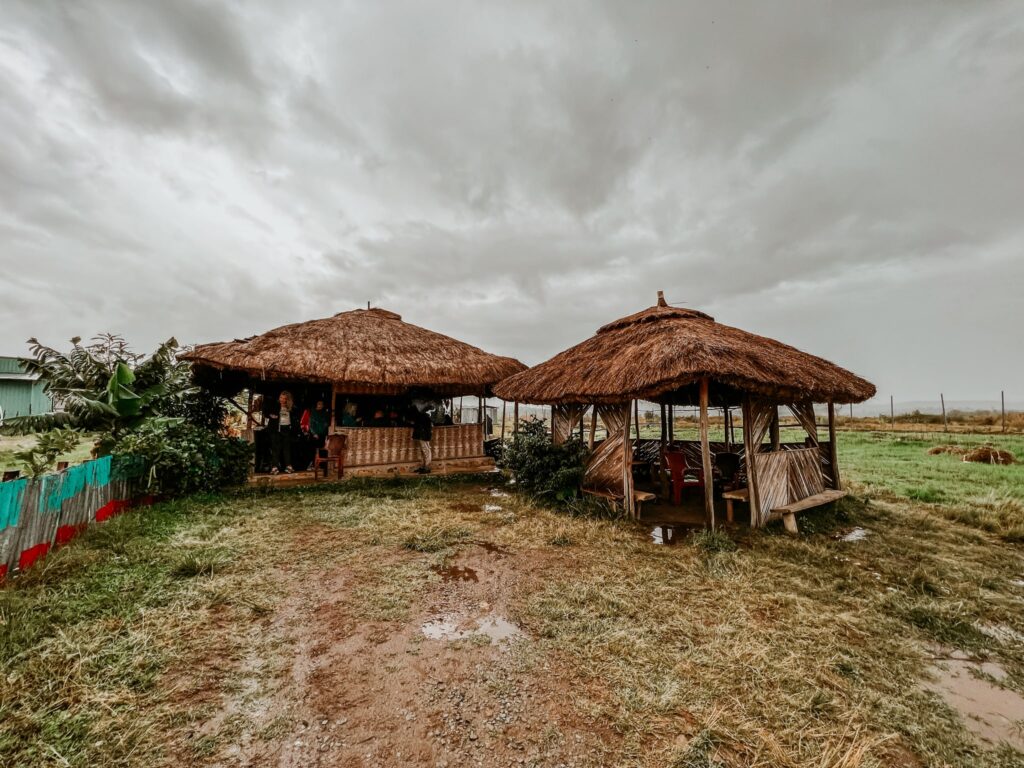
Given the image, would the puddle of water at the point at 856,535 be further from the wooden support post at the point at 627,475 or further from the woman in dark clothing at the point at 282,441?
the woman in dark clothing at the point at 282,441

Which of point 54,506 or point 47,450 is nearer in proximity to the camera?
point 54,506

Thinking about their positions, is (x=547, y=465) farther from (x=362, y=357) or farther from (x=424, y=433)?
(x=362, y=357)

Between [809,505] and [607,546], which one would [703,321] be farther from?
[607,546]

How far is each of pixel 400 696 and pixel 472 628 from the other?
3.12ft

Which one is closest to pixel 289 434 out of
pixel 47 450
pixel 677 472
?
pixel 47 450

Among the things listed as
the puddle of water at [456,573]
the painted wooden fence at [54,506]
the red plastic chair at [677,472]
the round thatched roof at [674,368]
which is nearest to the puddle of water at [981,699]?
the round thatched roof at [674,368]

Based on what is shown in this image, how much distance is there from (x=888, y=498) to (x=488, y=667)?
9751 mm

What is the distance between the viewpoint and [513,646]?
335cm

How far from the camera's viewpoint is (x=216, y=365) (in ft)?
29.0

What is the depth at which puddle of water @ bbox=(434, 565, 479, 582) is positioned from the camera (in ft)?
15.2

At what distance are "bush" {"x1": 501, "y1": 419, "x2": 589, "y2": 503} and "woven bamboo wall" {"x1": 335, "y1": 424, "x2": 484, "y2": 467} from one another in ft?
7.29

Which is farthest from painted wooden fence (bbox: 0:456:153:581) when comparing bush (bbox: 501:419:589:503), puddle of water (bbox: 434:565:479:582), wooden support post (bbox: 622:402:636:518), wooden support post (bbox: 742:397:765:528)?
wooden support post (bbox: 742:397:765:528)

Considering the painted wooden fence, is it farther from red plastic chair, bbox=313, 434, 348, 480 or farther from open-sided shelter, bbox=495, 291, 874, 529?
open-sided shelter, bbox=495, 291, 874, 529

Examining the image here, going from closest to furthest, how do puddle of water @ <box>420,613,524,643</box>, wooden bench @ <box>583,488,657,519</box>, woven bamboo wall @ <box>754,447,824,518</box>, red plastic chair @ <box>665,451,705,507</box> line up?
1. puddle of water @ <box>420,613,524,643</box>
2. woven bamboo wall @ <box>754,447,824,518</box>
3. wooden bench @ <box>583,488,657,519</box>
4. red plastic chair @ <box>665,451,705,507</box>
